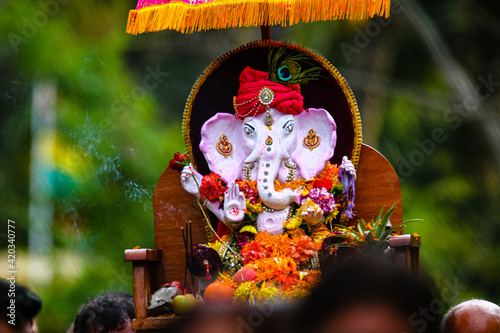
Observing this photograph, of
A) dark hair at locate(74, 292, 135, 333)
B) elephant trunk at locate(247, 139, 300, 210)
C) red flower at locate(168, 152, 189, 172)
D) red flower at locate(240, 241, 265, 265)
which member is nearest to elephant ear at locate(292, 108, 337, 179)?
elephant trunk at locate(247, 139, 300, 210)

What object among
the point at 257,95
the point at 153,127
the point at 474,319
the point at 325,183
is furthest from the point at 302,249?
the point at 153,127

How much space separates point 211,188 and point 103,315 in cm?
122

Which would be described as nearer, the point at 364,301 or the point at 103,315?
the point at 364,301

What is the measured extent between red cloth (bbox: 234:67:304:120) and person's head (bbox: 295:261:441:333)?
11.1ft

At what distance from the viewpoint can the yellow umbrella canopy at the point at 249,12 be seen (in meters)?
4.17

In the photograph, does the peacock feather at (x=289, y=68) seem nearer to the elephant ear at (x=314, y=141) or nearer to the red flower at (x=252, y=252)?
the elephant ear at (x=314, y=141)

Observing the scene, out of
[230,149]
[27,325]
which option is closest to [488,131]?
[230,149]

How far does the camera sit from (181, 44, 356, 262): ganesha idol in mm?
4344

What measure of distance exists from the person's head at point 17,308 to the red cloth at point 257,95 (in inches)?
111

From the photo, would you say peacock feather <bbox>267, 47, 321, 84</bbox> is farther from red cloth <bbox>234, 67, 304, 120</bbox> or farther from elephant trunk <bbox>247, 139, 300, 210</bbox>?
elephant trunk <bbox>247, 139, 300, 210</bbox>

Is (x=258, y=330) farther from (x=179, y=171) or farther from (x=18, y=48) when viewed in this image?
(x=18, y=48)

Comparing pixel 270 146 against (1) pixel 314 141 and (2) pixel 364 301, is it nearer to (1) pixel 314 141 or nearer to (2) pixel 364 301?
(1) pixel 314 141

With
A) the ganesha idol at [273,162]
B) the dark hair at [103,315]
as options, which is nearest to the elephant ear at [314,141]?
the ganesha idol at [273,162]

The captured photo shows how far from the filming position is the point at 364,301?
1067 millimetres
